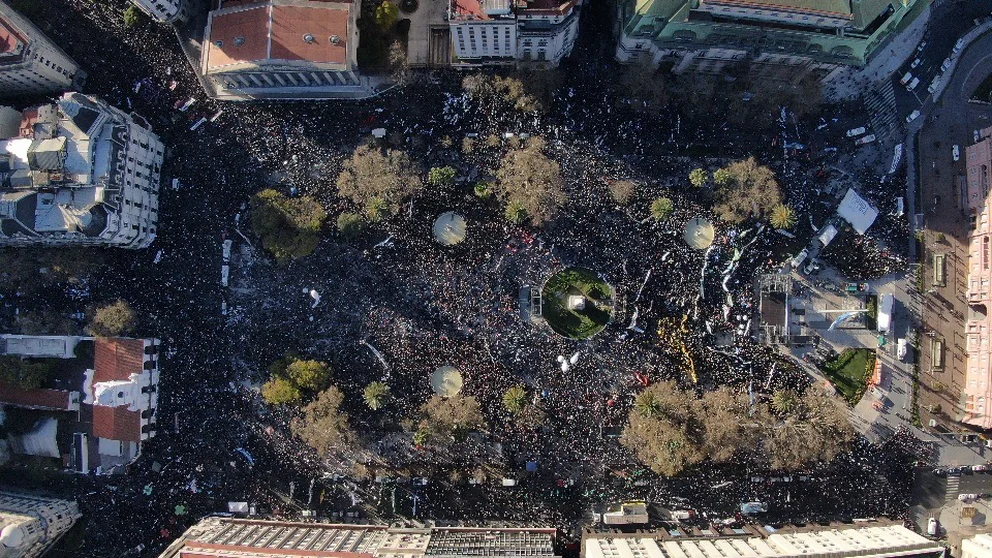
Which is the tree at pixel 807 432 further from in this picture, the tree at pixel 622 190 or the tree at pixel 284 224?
the tree at pixel 284 224

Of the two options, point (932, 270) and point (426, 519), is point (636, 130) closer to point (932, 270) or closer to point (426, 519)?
point (932, 270)

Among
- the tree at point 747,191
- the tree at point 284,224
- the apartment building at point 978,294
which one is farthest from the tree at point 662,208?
the tree at point 284,224

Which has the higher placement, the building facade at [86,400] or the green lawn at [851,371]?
the green lawn at [851,371]

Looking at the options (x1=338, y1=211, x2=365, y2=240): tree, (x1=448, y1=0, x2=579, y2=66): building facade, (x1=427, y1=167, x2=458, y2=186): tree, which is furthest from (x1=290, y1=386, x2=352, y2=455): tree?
(x1=448, y1=0, x2=579, y2=66): building facade

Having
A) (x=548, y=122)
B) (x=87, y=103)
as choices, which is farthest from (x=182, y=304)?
(x=548, y=122)

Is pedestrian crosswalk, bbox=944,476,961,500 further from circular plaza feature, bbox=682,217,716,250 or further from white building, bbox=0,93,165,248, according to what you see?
white building, bbox=0,93,165,248

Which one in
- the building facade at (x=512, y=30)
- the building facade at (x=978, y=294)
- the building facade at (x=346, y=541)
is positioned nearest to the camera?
the building facade at (x=512, y=30)

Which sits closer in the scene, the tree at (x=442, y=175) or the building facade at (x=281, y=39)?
the building facade at (x=281, y=39)
